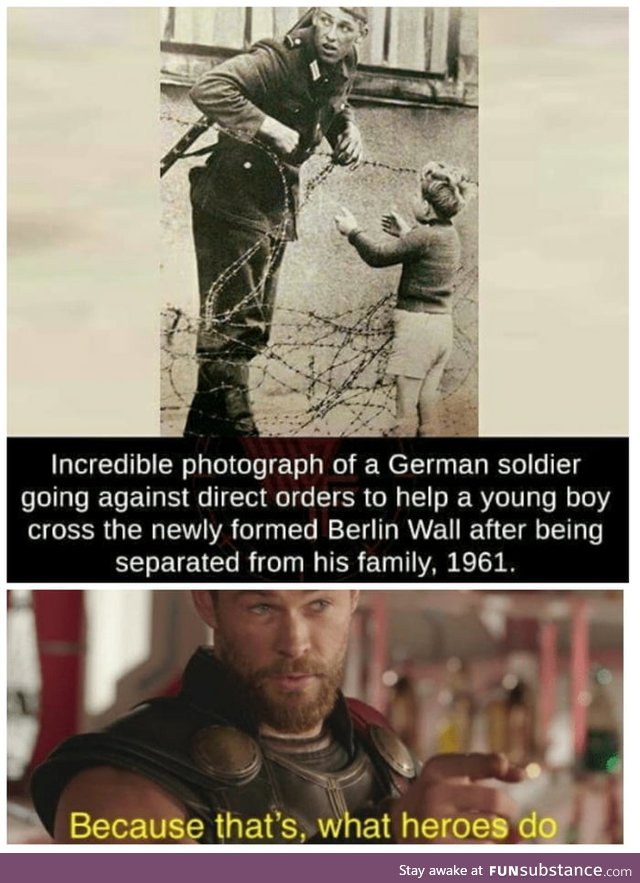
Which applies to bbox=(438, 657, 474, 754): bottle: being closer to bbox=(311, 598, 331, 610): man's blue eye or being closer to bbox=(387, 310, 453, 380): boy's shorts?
bbox=(311, 598, 331, 610): man's blue eye

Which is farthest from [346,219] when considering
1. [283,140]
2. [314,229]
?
[283,140]

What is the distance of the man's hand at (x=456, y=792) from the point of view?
277 centimetres

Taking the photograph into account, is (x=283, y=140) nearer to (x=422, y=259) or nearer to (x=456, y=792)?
(x=422, y=259)

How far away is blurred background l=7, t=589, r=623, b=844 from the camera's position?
9.05ft

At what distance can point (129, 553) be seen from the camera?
2.77 metres

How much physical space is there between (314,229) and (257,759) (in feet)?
3.12

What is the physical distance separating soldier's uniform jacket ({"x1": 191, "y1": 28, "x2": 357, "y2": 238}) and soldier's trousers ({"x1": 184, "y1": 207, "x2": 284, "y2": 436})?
0.04 meters

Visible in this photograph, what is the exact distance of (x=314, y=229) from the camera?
2754mm

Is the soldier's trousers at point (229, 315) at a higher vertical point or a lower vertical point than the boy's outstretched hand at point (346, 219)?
lower

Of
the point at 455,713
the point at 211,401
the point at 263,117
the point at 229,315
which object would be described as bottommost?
the point at 455,713
